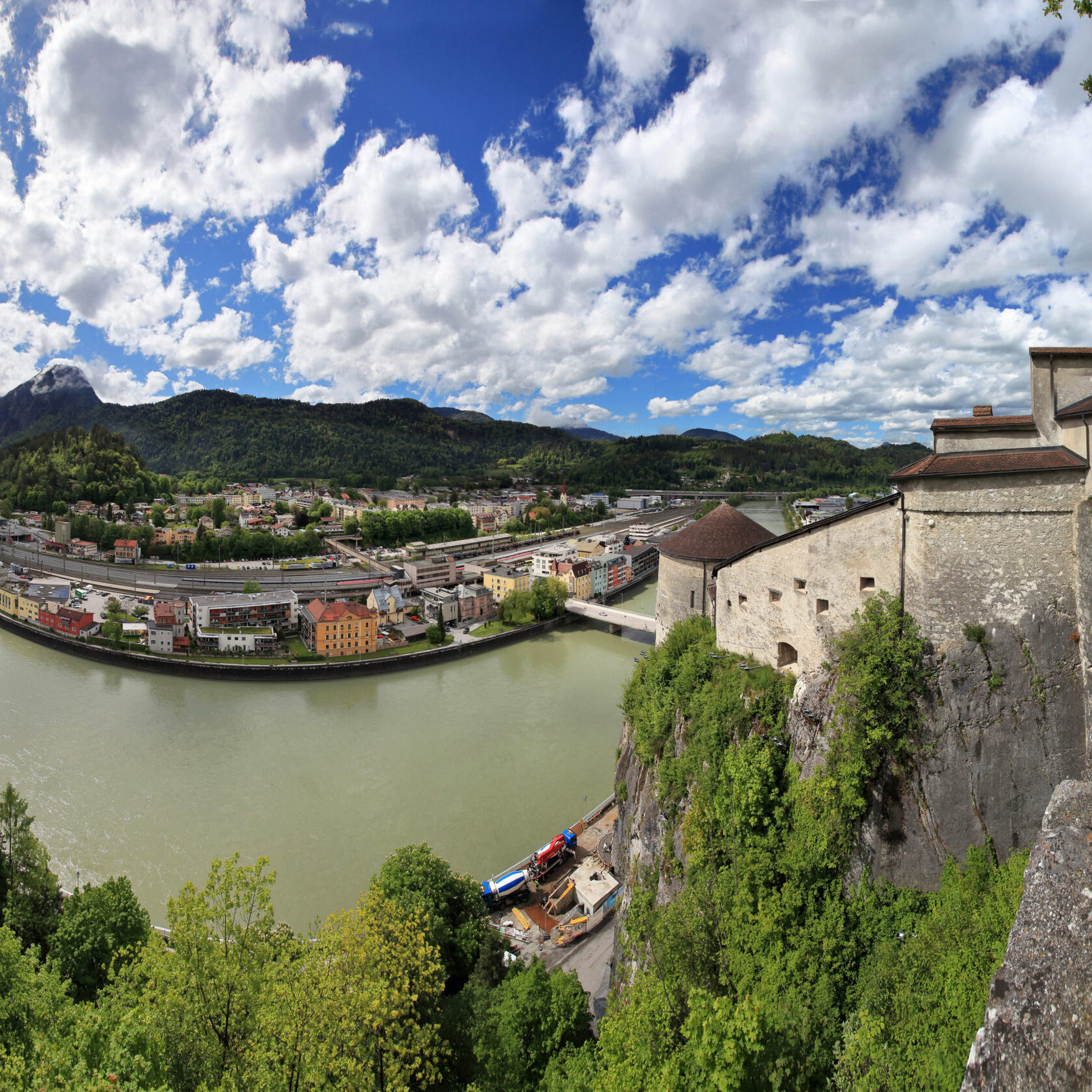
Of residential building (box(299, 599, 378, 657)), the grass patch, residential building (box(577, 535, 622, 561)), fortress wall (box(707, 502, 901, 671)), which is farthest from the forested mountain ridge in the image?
fortress wall (box(707, 502, 901, 671))

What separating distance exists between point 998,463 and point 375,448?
11620cm

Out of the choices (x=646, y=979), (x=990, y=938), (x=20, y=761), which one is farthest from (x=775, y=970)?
(x=20, y=761)

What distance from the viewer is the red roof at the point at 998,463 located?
4.32 m

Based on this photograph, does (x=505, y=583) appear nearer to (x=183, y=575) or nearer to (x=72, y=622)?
(x=72, y=622)

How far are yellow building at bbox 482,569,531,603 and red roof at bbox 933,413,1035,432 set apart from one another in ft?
78.8

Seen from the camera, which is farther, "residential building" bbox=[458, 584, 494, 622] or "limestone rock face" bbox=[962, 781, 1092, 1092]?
"residential building" bbox=[458, 584, 494, 622]

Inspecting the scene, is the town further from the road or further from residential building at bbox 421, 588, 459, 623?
the road

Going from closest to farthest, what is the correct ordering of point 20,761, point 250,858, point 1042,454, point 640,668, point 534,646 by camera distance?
point 1042,454 < point 640,668 < point 250,858 < point 20,761 < point 534,646

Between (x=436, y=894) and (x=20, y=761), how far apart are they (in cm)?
1281

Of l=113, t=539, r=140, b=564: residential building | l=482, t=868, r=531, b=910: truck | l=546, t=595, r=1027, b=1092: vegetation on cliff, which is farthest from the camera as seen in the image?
l=113, t=539, r=140, b=564: residential building

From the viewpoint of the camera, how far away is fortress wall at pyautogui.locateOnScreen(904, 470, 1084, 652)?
438cm

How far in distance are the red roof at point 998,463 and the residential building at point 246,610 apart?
25.9m

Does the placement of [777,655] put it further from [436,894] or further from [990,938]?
[436,894]

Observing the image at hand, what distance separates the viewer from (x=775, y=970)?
4945 millimetres
